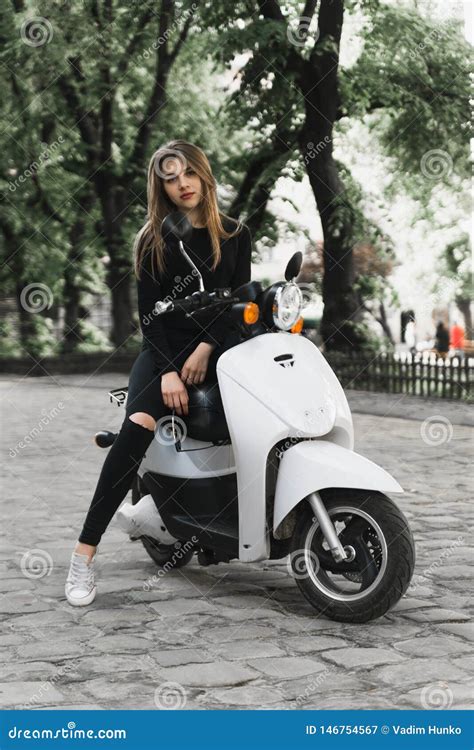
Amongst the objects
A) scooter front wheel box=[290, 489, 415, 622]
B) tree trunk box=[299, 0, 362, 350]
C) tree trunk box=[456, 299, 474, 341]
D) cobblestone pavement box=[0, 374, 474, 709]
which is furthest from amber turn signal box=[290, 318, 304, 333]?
tree trunk box=[456, 299, 474, 341]

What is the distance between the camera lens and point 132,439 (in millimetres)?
4227

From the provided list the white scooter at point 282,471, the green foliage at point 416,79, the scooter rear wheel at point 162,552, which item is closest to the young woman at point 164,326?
the white scooter at point 282,471

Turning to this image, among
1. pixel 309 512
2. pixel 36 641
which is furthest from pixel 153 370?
pixel 36 641

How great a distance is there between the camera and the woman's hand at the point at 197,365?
164 inches

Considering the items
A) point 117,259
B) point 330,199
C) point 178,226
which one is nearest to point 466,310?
point 117,259

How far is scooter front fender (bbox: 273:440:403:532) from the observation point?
3748 millimetres

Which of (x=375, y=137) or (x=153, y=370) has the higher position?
(x=375, y=137)

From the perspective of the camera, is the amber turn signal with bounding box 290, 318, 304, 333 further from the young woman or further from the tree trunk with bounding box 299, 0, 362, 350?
the tree trunk with bounding box 299, 0, 362, 350

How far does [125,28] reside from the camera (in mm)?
20391

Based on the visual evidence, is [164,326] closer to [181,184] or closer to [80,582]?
[181,184]

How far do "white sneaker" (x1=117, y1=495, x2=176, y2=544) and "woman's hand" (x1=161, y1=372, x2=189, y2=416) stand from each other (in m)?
0.55
